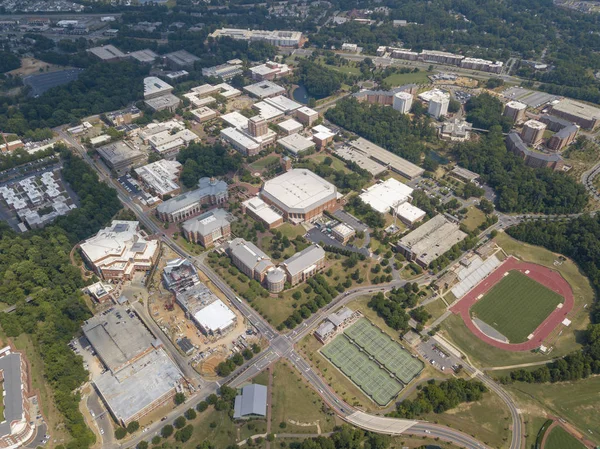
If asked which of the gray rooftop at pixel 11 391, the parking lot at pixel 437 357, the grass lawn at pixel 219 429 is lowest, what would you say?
the grass lawn at pixel 219 429

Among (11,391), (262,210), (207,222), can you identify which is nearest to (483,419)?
(262,210)

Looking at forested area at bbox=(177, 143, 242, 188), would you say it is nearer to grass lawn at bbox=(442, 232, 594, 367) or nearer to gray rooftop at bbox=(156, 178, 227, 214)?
gray rooftop at bbox=(156, 178, 227, 214)

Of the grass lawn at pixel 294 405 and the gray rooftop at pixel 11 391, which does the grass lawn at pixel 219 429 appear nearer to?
the grass lawn at pixel 294 405

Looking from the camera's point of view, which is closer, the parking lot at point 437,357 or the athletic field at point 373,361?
the athletic field at point 373,361

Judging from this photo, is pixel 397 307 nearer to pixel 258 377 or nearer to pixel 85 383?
pixel 258 377

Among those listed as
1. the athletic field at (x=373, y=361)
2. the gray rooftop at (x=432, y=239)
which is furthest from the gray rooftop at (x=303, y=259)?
the gray rooftop at (x=432, y=239)

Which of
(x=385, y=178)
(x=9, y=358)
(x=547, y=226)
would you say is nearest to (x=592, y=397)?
(x=547, y=226)

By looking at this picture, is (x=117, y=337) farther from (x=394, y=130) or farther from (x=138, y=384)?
(x=394, y=130)
